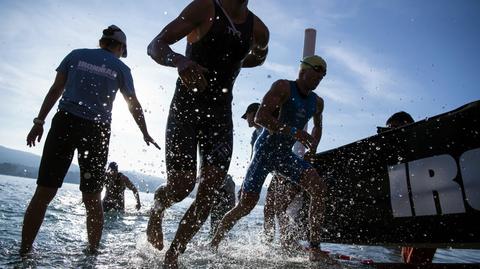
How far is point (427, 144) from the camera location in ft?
11.3

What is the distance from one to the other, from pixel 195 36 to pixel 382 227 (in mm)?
3035

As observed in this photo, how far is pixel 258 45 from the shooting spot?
3.19 m

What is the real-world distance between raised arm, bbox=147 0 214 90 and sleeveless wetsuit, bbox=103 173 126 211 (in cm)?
721

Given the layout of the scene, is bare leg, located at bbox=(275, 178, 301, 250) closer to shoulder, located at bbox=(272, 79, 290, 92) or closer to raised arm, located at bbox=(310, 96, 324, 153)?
raised arm, located at bbox=(310, 96, 324, 153)

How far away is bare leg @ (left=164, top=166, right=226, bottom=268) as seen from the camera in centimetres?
252

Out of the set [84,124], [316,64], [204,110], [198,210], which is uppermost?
[316,64]

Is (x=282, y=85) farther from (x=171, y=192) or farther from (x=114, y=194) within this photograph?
(x=114, y=194)

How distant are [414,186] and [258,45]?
2.27 meters

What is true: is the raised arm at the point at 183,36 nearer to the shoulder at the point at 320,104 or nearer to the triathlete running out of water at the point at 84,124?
the triathlete running out of water at the point at 84,124

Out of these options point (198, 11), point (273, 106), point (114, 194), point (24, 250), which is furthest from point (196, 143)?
point (114, 194)

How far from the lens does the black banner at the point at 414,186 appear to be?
3056 millimetres

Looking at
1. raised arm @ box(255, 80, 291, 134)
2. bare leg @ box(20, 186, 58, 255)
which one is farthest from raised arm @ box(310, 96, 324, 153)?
bare leg @ box(20, 186, 58, 255)

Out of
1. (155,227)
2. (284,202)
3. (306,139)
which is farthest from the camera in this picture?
(284,202)

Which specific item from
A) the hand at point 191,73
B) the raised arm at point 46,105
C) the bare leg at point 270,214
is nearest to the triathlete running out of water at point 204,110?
the hand at point 191,73
